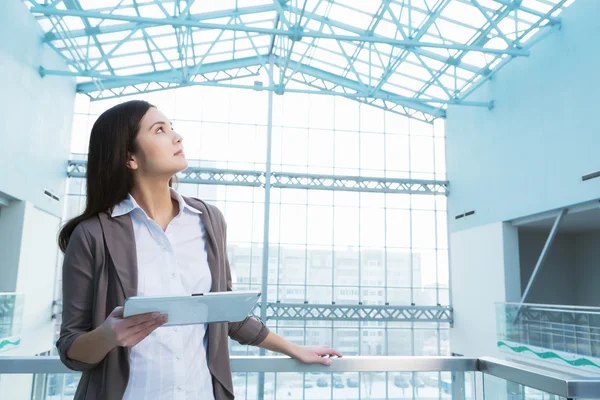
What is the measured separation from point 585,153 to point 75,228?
17.4 m

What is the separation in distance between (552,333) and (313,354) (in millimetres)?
15333

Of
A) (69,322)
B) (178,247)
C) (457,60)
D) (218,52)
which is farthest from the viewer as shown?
(218,52)

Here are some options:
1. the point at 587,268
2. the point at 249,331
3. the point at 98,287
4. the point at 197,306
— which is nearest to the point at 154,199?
the point at 98,287

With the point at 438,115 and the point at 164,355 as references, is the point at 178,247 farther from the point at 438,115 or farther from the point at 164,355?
the point at 438,115

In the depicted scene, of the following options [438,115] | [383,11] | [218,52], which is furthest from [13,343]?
[438,115]

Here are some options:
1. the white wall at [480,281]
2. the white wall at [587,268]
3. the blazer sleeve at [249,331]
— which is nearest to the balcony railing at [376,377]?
the blazer sleeve at [249,331]

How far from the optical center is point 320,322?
27328 mm

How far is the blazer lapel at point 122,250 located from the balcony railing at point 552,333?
48.3 feet

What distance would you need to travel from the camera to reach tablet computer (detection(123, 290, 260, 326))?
61.7 inches

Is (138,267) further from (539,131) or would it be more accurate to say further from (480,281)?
(480,281)

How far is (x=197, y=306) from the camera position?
1.69 m

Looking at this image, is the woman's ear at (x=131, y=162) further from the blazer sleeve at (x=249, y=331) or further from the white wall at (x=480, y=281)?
the white wall at (x=480, y=281)

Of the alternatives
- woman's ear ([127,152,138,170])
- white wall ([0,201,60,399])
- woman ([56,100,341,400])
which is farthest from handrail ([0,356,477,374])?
white wall ([0,201,60,399])

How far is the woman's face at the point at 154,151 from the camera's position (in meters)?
2.12
